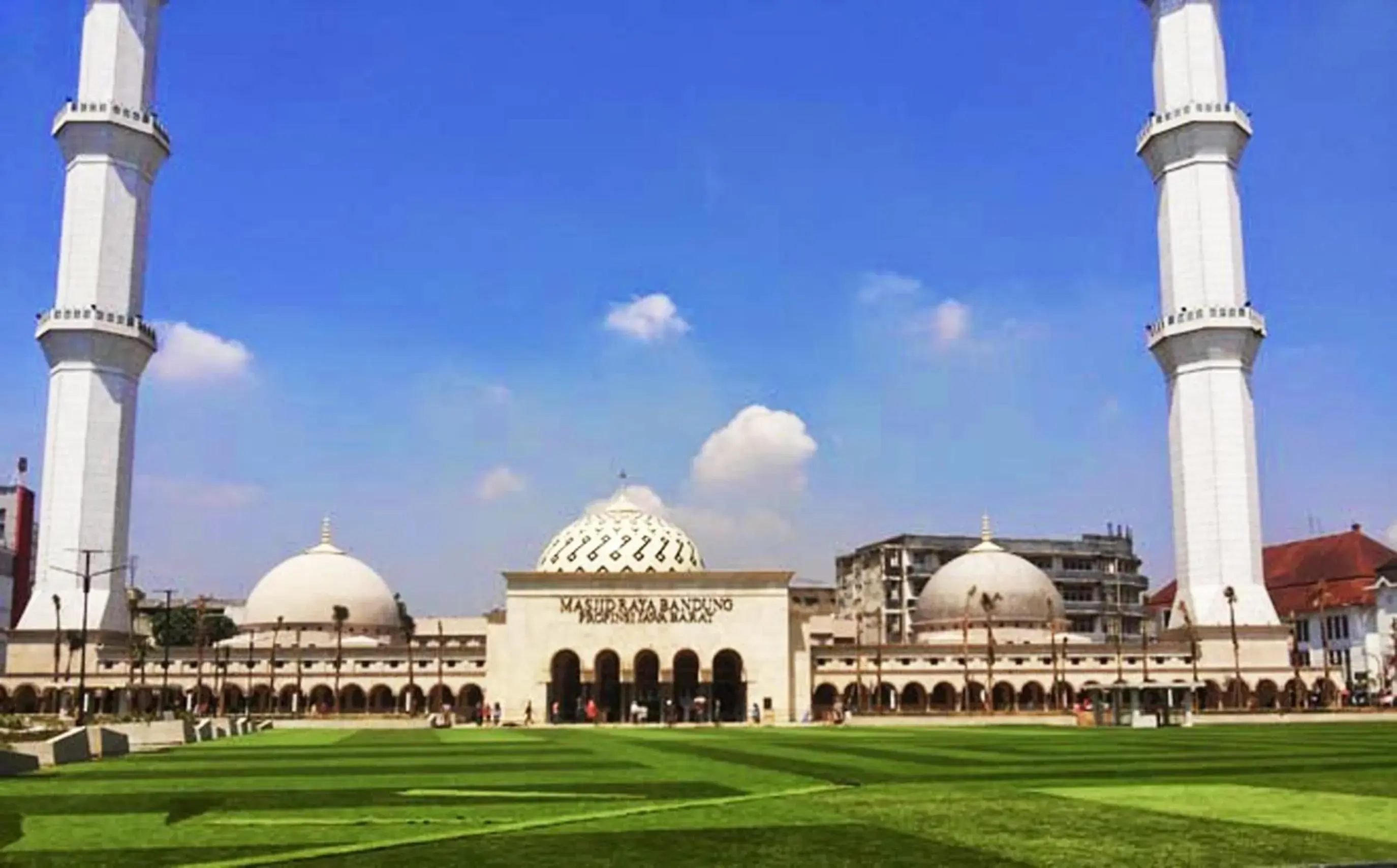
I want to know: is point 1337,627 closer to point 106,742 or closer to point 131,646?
point 131,646

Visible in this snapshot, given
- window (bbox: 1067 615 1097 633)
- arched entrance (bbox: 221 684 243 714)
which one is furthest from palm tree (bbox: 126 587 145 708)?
window (bbox: 1067 615 1097 633)

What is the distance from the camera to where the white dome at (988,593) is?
8294 centimetres

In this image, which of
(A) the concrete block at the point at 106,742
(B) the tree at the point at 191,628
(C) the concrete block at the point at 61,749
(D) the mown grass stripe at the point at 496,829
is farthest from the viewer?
(B) the tree at the point at 191,628

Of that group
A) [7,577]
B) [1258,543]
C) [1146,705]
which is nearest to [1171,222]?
[1258,543]

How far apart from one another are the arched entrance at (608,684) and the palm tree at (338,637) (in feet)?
42.5

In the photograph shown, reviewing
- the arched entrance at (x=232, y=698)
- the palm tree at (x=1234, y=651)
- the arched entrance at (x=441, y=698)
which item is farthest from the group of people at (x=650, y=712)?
the palm tree at (x=1234, y=651)

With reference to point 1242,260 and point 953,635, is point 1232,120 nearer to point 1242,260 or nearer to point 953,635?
point 1242,260

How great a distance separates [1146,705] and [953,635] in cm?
3691

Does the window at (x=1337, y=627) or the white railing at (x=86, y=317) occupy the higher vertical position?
the white railing at (x=86, y=317)

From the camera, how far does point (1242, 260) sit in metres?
69.2

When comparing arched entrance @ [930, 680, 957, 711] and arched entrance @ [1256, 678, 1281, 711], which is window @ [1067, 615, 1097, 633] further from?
arched entrance @ [1256, 678, 1281, 711]

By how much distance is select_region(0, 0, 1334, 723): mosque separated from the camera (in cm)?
6719

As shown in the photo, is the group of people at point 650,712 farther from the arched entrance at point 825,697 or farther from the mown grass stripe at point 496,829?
the mown grass stripe at point 496,829

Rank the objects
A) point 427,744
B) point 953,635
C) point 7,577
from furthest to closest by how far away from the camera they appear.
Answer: point 7,577, point 953,635, point 427,744
